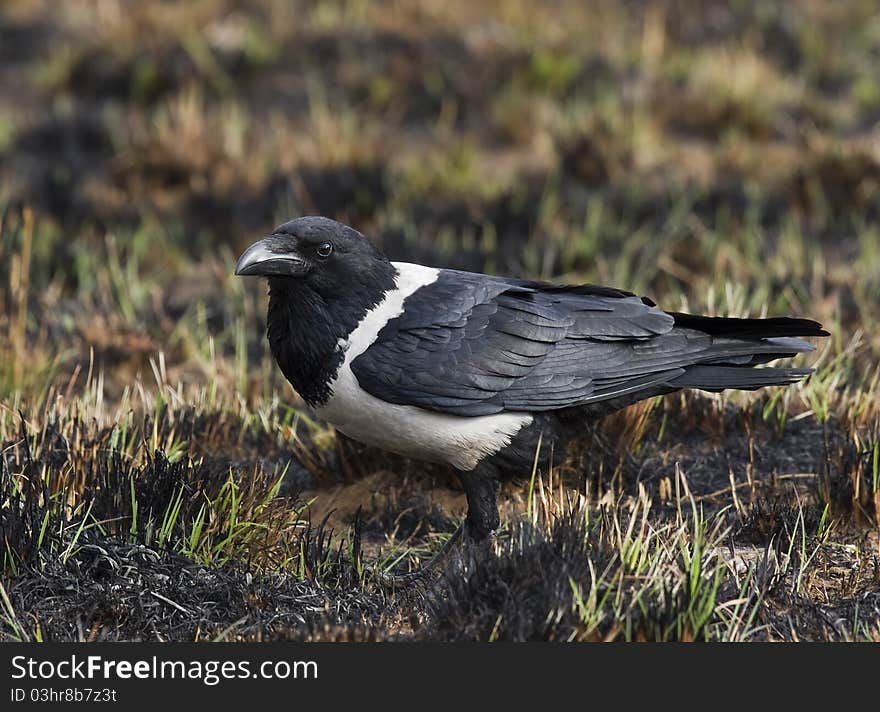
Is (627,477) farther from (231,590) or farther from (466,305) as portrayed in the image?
(231,590)

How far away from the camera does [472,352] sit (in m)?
4.04

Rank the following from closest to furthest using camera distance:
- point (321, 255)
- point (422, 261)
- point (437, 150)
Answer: point (321, 255) < point (422, 261) < point (437, 150)

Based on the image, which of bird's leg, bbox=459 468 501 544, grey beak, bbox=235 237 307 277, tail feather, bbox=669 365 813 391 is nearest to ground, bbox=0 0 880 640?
bird's leg, bbox=459 468 501 544

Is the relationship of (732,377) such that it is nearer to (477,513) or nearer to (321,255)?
(477,513)

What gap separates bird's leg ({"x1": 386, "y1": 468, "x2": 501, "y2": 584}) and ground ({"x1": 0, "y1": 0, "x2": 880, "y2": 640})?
12cm

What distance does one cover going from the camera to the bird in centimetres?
398

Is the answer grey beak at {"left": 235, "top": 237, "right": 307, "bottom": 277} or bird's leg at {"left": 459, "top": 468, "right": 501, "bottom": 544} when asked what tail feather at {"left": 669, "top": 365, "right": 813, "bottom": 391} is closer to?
bird's leg at {"left": 459, "top": 468, "right": 501, "bottom": 544}

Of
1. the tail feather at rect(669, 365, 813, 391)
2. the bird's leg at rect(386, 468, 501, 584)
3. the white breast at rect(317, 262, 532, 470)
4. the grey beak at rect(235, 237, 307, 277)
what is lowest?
the bird's leg at rect(386, 468, 501, 584)

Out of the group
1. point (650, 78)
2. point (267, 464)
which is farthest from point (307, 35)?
point (267, 464)

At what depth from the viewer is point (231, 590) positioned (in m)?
3.65

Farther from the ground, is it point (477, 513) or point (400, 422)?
point (400, 422)

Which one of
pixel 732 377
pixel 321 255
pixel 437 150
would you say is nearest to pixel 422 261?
pixel 437 150

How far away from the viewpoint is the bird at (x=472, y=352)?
3984mm

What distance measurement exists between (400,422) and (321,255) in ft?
1.93
